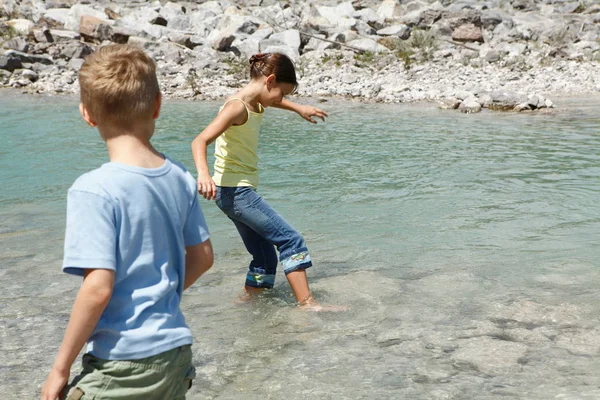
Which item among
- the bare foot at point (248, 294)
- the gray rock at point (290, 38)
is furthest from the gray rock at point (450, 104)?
the bare foot at point (248, 294)

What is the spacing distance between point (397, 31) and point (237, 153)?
22.1 meters

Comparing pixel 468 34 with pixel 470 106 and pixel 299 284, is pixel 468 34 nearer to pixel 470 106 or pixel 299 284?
pixel 470 106

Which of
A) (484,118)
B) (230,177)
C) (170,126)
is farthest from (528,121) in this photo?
(230,177)

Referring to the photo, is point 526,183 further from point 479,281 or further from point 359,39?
point 359,39

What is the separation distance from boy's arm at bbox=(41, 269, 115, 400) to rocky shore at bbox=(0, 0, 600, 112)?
Answer: 47.1 ft

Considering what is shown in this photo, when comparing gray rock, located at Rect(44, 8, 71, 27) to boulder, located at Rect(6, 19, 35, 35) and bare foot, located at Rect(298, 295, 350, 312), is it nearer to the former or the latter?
boulder, located at Rect(6, 19, 35, 35)

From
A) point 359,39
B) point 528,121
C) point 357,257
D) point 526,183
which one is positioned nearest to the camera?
point 357,257

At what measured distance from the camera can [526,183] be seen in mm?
8734

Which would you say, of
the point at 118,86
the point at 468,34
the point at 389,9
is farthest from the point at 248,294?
the point at 389,9

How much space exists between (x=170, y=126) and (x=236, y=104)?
34.1 feet

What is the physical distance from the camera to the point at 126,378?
1.99 meters

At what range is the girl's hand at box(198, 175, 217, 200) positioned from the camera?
340cm

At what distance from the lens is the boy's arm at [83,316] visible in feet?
6.23

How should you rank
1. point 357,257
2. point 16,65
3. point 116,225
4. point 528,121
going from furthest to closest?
point 16,65
point 528,121
point 357,257
point 116,225
